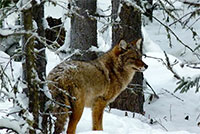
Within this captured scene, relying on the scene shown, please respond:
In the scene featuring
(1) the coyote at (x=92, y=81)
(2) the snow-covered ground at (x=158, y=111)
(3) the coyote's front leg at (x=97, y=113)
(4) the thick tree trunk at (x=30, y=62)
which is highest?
(4) the thick tree trunk at (x=30, y=62)

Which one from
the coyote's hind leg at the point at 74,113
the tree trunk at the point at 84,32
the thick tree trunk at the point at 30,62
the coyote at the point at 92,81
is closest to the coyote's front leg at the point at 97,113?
the coyote at the point at 92,81

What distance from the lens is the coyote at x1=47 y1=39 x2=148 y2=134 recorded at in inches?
282

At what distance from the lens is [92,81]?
795cm

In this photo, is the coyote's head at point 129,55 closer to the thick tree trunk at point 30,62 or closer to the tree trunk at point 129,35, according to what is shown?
the tree trunk at point 129,35

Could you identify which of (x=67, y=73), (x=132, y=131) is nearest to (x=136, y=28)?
(x=132, y=131)

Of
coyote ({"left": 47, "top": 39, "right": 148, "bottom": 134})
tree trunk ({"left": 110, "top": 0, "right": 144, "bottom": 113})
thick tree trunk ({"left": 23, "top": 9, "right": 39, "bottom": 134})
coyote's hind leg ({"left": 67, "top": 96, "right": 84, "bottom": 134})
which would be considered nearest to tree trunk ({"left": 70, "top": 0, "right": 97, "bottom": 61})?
tree trunk ({"left": 110, "top": 0, "right": 144, "bottom": 113})

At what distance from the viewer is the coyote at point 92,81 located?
715cm

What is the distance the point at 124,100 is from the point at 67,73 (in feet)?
13.3

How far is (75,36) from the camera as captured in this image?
9.96 m

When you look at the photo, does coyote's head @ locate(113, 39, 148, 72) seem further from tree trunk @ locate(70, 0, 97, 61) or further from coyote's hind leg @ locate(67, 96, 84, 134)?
coyote's hind leg @ locate(67, 96, 84, 134)

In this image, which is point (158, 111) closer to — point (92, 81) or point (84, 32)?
point (84, 32)

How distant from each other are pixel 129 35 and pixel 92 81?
2.96 m

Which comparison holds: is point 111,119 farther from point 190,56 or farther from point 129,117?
point 190,56

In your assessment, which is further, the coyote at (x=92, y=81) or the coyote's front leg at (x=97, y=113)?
the coyote's front leg at (x=97, y=113)
